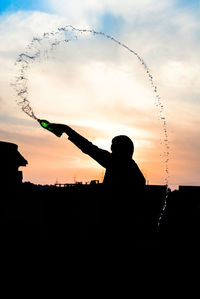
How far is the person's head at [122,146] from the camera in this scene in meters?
4.48

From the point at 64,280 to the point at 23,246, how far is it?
7.02 feet

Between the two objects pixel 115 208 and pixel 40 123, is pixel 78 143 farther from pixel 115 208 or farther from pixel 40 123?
pixel 115 208

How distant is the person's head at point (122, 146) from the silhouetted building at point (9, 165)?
1241 cm

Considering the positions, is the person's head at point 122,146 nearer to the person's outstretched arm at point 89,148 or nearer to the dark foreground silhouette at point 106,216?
the person's outstretched arm at point 89,148

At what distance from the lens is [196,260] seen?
6812mm

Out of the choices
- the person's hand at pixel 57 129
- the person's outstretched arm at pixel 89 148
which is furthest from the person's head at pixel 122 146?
the person's hand at pixel 57 129

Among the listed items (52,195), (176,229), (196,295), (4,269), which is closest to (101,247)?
(196,295)

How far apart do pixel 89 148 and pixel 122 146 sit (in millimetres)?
430

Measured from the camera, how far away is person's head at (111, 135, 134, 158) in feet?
14.7

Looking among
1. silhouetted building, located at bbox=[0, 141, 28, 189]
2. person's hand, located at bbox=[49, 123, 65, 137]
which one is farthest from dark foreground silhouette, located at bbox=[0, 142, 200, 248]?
person's hand, located at bbox=[49, 123, 65, 137]

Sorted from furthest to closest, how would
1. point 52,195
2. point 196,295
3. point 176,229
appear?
point 52,195 → point 176,229 → point 196,295

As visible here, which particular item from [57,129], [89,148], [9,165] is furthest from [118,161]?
[9,165]

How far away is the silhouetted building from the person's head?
12410 mm

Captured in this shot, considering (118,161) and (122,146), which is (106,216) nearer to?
(118,161)
